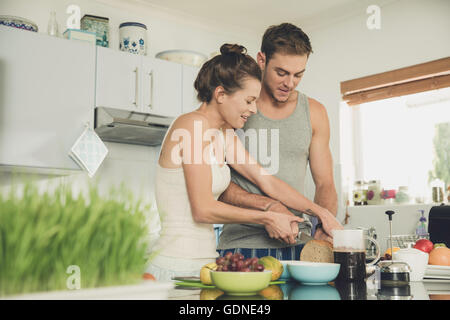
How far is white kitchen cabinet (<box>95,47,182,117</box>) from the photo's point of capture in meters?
3.00

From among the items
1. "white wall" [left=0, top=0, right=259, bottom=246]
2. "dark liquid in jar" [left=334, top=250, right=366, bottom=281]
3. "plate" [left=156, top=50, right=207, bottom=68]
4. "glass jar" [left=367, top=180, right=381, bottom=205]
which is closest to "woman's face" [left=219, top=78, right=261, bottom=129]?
"dark liquid in jar" [left=334, top=250, right=366, bottom=281]

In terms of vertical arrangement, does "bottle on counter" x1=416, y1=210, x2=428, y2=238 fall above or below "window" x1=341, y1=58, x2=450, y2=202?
below

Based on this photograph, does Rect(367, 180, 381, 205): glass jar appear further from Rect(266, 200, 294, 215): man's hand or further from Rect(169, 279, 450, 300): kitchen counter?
Rect(169, 279, 450, 300): kitchen counter

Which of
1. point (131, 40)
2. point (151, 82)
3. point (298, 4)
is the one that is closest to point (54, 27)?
point (131, 40)

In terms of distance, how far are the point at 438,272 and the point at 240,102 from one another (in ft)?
2.59

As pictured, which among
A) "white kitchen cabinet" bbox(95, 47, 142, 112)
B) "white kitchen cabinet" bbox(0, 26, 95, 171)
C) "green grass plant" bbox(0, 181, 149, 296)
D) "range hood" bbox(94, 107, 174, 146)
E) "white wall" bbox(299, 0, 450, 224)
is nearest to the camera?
"green grass plant" bbox(0, 181, 149, 296)

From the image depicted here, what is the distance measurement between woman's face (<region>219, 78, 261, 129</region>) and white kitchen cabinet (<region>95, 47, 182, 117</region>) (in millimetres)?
1616

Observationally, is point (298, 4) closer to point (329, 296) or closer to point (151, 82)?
point (151, 82)

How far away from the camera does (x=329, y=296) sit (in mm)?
880

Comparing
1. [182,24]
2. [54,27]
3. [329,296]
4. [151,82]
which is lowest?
[329,296]

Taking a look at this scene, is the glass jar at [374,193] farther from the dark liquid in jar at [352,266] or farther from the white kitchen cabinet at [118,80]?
the dark liquid in jar at [352,266]

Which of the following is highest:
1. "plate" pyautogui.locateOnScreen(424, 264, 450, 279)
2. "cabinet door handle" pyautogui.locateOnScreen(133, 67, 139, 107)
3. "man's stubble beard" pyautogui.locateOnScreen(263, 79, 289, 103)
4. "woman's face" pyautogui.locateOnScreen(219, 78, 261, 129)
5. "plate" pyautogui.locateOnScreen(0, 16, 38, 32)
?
"plate" pyautogui.locateOnScreen(0, 16, 38, 32)

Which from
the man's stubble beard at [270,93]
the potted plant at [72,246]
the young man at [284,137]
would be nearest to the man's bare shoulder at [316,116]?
the young man at [284,137]

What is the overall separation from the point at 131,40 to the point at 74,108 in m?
0.67
